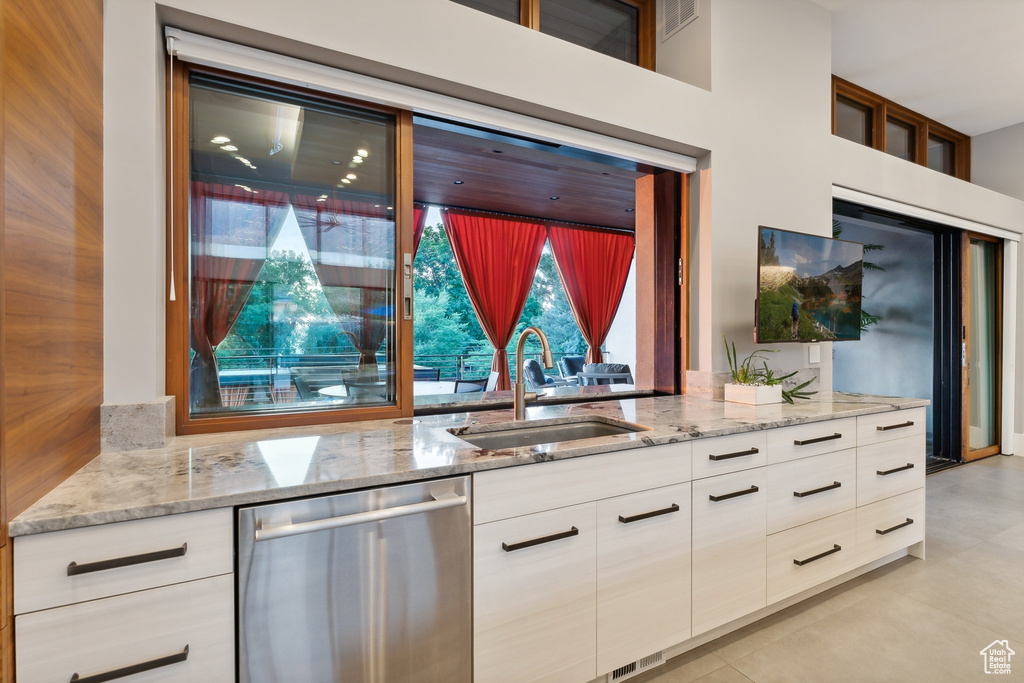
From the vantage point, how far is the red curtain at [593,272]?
6.95m

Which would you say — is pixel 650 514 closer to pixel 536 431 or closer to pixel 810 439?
pixel 536 431

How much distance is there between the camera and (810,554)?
2129 mm

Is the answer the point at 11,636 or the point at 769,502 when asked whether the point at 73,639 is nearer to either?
the point at 11,636

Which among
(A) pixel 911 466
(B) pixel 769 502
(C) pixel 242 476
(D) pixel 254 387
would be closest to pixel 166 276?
(D) pixel 254 387

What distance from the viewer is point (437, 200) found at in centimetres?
535

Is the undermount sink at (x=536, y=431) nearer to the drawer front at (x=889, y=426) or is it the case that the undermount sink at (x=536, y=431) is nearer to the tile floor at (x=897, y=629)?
the tile floor at (x=897, y=629)

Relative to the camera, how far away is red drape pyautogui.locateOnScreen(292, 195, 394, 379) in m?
1.89

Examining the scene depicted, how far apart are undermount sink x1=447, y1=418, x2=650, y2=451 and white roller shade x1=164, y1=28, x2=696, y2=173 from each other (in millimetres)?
1254

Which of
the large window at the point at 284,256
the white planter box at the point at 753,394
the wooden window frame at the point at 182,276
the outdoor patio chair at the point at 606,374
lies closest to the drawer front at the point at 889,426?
the white planter box at the point at 753,394

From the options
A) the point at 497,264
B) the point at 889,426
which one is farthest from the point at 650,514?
the point at 497,264

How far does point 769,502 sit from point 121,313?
7.59 ft

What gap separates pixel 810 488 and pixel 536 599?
1351 millimetres

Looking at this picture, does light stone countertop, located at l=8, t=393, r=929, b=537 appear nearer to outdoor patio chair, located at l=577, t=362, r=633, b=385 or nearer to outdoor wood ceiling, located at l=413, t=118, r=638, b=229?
outdoor wood ceiling, located at l=413, t=118, r=638, b=229

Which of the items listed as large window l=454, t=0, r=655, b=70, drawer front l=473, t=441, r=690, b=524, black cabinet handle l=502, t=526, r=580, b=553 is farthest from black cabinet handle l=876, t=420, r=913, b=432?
large window l=454, t=0, r=655, b=70
